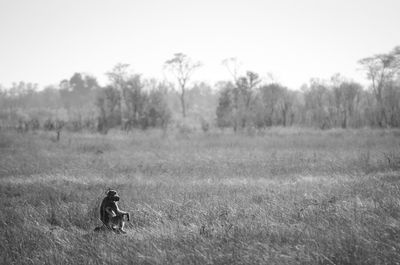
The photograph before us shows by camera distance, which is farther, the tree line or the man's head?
the tree line

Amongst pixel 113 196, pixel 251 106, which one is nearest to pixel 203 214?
pixel 113 196

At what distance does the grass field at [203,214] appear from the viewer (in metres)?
3.35

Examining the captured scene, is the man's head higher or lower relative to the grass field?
higher

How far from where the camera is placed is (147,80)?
111 ft

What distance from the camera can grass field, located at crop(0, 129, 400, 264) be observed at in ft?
11.0

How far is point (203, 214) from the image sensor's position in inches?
192

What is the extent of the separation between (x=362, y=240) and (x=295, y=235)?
76 centimetres

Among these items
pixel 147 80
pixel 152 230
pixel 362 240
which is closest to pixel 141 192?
pixel 152 230

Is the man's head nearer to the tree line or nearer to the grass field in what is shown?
the grass field

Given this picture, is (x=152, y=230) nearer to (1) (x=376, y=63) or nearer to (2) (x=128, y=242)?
(2) (x=128, y=242)

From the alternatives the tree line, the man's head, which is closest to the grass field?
the man's head

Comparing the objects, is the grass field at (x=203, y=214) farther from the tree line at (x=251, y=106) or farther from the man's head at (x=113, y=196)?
the tree line at (x=251, y=106)

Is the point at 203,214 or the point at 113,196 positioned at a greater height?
the point at 113,196

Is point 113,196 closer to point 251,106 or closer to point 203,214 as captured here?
point 203,214
